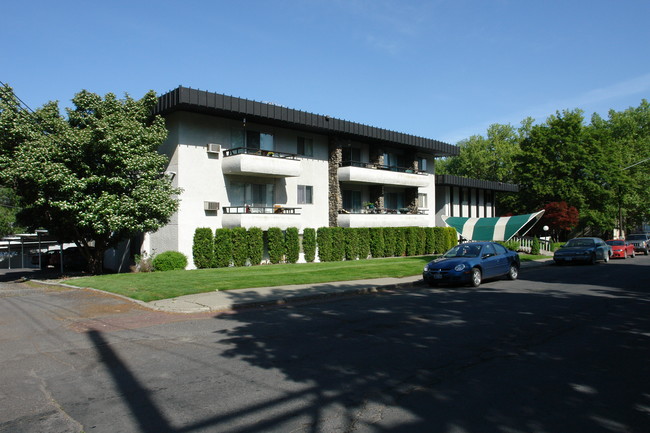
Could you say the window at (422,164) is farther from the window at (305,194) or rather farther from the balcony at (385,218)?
the window at (305,194)

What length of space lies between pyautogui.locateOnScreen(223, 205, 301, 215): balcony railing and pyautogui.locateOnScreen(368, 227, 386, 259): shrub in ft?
19.2

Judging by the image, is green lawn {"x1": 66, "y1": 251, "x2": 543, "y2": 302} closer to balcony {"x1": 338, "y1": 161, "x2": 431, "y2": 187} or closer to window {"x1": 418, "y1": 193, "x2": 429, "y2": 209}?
balcony {"x1": 338, "y1": 161, "x2": 431, "y2": 187}

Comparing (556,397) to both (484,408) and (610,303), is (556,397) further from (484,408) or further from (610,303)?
(610,303)

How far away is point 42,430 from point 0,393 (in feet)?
5.36

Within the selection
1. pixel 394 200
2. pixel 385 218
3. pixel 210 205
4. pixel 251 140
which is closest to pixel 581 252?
pixel 385 218

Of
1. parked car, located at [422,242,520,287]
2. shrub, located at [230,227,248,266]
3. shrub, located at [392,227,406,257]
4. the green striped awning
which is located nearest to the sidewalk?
parked car, located at [422,242,520,287]

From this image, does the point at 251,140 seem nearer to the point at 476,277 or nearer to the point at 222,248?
the point at 222,248

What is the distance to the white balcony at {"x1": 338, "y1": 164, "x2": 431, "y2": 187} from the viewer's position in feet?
97.5

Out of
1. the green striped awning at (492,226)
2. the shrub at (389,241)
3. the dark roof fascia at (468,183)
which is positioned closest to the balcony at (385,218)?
the shrub at (389,241)

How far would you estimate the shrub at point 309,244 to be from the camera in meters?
27.2

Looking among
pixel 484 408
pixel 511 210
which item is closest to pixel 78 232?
pixel 484 408

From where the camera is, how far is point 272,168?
25.0 meters

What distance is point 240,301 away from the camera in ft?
40.3

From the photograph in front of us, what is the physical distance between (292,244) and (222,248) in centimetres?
439
